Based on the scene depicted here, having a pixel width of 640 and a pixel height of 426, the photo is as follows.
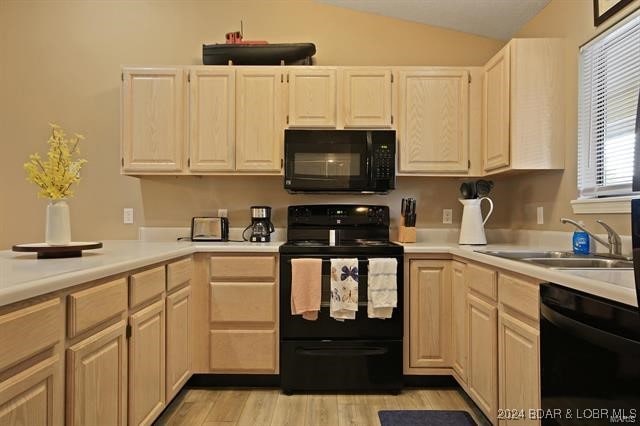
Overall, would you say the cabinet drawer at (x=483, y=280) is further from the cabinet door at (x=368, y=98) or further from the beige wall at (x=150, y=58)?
the cabinet door at (x=368, y=98)

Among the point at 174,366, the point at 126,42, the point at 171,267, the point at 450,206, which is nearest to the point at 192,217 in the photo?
the point at 171,267

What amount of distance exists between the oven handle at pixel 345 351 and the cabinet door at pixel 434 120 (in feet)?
4.02

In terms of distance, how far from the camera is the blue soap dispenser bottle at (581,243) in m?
1.95

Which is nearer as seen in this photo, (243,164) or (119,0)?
(243,164)

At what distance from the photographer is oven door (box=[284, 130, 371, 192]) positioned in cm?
268

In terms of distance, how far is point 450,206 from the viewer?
3047mm

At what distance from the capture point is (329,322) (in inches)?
93.8

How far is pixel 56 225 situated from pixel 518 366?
1.98 meters

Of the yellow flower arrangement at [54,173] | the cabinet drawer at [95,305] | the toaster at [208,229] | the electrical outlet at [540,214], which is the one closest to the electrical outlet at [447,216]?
the electrical outlet at [540,214]

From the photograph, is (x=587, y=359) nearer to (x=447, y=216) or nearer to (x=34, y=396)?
(x=34, y=396)

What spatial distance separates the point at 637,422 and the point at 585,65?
1.92m

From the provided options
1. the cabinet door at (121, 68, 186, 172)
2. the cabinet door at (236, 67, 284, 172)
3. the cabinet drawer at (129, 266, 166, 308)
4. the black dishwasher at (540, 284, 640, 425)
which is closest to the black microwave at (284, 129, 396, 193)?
the cabinet door at (236, 67, 284, 172)

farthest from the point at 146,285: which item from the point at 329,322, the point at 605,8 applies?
the point at 605,8

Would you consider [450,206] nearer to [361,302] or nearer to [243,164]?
[361,302]
